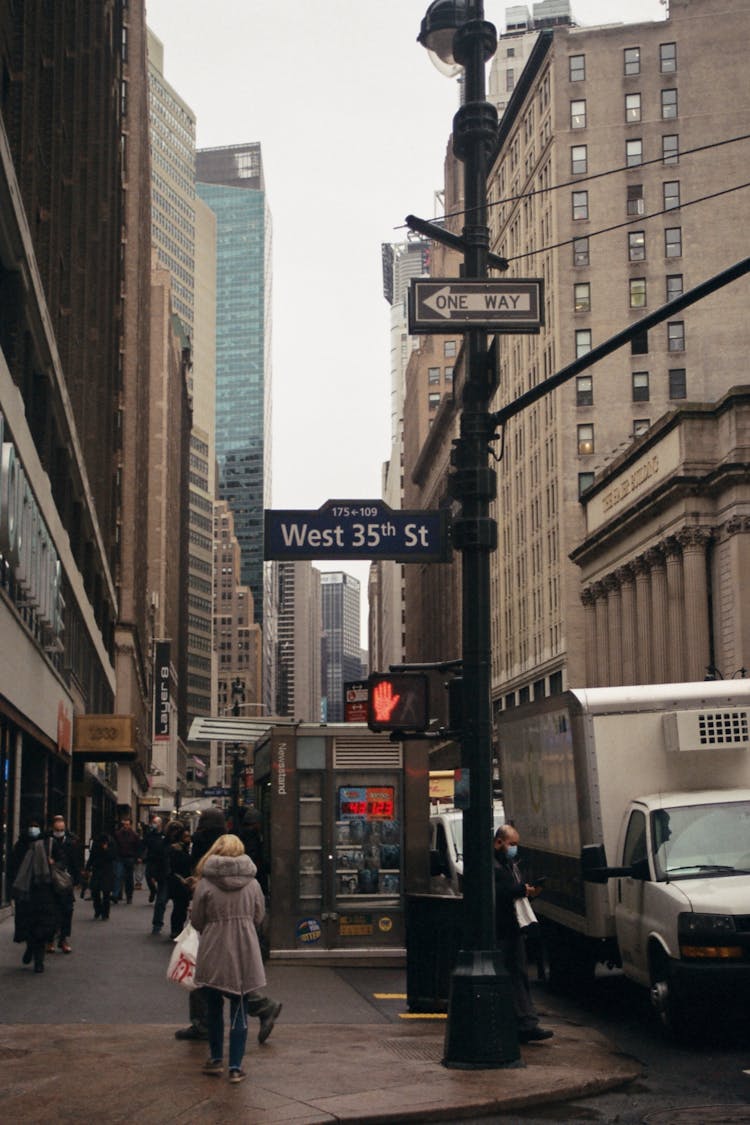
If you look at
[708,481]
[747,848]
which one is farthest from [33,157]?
[708,481]

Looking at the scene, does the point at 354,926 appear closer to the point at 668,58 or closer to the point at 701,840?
the point at 701,840

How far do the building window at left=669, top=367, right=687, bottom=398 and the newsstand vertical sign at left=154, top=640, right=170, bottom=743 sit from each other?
55471mm

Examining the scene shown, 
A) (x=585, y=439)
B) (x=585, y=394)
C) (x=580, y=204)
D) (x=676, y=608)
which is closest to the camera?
(x=676, y=608)

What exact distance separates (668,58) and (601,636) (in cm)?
3616

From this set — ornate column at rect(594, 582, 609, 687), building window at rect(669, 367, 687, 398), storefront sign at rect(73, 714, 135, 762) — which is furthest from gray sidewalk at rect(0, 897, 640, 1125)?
building window at rect(669, 367, 687, 398)

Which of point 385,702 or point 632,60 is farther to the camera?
point 632,60

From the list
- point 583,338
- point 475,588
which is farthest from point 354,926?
point 583,338

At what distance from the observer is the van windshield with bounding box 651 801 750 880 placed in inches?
520

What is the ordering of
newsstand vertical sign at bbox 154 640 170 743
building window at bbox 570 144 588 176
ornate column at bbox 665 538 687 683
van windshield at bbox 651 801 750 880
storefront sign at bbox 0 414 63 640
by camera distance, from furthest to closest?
newsstand vertical sign at bbox 154 640 170 743, building window at bbox 570 144 588 176, ornate column at bbox 665 538 687 683, storefront sign at bbox 0 414 63 640, van windshield at bbox 651 801 750 880

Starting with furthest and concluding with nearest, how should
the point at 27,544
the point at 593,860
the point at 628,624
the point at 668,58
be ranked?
the point at 668,58, the point at 628,624, the point at 27,544, the point at 593,860

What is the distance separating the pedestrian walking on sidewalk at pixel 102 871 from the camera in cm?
2709

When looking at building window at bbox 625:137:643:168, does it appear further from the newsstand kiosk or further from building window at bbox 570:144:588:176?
the newsstand kiosk

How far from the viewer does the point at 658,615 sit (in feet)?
226

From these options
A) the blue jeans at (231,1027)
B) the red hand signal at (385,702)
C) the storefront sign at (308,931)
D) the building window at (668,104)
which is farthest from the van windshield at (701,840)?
the building window at (668,104)
